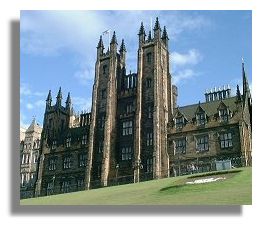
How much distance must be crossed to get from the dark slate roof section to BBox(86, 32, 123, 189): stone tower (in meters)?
7.11

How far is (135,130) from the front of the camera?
4238 centimetres

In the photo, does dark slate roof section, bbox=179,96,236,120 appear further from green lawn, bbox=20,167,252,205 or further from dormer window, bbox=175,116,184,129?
green lawn, bbox=20,167,252,205

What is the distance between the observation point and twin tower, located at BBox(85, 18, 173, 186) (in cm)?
4103

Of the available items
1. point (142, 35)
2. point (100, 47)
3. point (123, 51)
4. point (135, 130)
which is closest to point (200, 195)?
point (135, 130)

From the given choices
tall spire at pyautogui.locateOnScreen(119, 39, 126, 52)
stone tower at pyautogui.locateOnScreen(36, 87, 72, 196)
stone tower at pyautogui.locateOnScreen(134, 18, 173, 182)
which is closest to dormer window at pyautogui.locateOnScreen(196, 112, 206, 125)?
stone tower at pyautogui.locateOnScreen(134, 18, 173, 182)

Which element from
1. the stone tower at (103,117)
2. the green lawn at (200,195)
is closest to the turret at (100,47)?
the stone tower at (103,117)

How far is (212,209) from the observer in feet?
62.7

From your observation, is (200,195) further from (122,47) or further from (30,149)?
(30,149)

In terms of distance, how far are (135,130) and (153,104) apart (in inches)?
117
